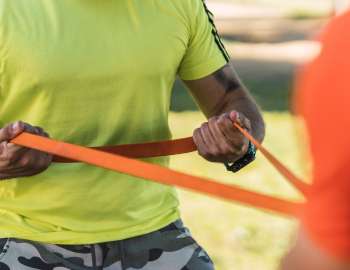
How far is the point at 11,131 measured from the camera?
10.0 feet

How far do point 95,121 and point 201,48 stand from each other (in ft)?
1.57

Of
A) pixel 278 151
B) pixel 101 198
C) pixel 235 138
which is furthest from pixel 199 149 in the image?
pixel 278 151

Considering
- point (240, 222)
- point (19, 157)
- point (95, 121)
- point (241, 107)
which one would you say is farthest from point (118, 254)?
point (240, 222)

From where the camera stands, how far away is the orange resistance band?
2.31 m

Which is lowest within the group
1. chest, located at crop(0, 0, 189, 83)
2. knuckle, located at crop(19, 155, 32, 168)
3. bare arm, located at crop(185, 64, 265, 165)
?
bare arm, located at crop(185, 64, 265, 165)

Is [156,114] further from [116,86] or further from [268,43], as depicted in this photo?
[268,43]

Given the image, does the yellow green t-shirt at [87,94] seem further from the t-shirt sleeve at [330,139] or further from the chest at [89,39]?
the t-shirt sleeve at [330,139]

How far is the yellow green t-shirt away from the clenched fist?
0.74 ft

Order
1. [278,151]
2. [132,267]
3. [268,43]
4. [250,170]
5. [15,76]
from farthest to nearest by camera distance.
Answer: [268,43]
[278,151]
[250,170]
[132,267]
[15,76]

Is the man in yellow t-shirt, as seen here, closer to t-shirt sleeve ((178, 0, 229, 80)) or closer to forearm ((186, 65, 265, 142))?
t-shirt sleeve ((178, 0, 229, 80))

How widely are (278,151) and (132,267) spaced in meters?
4.91

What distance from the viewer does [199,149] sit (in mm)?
3344

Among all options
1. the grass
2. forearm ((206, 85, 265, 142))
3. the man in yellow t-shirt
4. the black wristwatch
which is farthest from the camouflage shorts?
the grass

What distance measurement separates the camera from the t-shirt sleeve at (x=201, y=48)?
3578 millimetres
